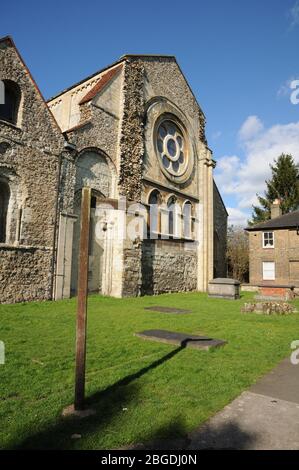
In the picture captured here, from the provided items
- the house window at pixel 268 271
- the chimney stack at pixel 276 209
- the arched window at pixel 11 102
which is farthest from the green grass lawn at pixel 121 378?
the chimney stack at pixel 276 209

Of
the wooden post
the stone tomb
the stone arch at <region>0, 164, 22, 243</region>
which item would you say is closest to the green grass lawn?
the wooden post

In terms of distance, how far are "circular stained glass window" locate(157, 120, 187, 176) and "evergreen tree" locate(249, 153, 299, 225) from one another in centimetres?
2117

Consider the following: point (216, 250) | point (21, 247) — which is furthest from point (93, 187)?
point (216, 250)

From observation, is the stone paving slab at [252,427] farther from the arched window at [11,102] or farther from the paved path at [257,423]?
the arched window at [11,102]

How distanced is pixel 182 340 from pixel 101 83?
46.4 feet

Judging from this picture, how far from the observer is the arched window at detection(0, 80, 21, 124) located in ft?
40.7

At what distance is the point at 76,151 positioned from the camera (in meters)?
14.0

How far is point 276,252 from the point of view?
27.3 meters

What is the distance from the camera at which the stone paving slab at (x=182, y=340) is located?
5959 millimetres

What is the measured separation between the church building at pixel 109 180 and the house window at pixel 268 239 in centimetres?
527

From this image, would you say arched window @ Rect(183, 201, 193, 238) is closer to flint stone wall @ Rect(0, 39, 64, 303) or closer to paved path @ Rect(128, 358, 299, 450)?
flint stone wall @ Rect(0, 39, 64, 303)

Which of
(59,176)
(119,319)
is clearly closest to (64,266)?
(59,176)
